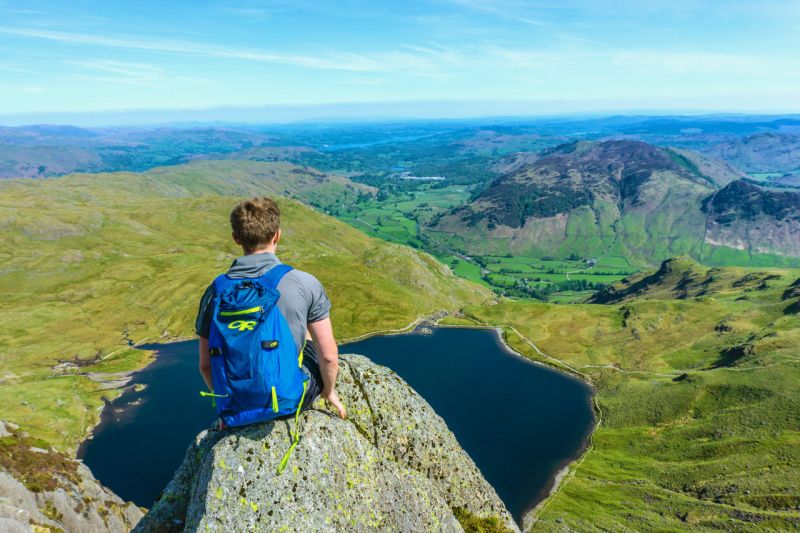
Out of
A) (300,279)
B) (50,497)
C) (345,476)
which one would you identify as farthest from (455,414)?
(300,279)

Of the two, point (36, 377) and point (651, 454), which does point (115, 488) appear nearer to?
point (36, 377)

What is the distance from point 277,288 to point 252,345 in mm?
1420

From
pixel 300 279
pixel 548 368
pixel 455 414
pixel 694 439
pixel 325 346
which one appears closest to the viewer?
pixel 300 279

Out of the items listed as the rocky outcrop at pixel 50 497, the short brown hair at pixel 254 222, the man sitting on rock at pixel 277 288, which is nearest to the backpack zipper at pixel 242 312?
the man sitting on rock at pixel 277 288

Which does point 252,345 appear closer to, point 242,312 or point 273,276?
point 242,312

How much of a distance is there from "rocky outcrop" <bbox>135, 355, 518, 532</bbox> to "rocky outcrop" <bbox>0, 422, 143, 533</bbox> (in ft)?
155

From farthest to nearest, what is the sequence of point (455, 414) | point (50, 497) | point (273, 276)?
point (455, 414), point (50, 497), point (273, 276)

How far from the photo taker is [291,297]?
1034cm

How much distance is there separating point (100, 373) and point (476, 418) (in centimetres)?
14178

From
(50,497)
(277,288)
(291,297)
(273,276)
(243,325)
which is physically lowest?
(50,497)

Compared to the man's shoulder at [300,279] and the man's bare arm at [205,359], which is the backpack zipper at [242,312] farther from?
the man's bare arm at [205,359]

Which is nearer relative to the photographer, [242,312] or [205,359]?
[242,312]

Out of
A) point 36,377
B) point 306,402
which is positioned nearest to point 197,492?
point 306,402

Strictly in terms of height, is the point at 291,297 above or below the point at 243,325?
above
